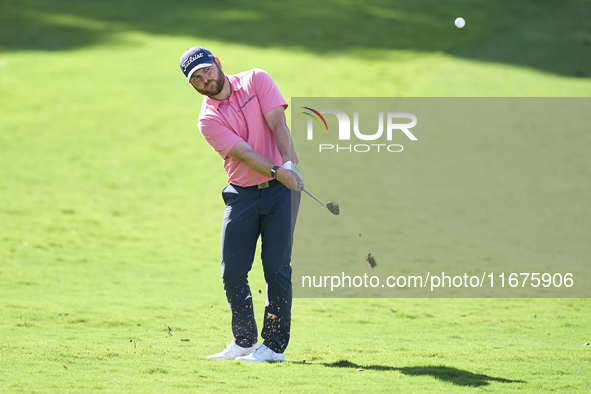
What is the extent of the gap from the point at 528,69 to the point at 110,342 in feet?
57.3

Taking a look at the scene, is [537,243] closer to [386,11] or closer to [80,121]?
[80,121]

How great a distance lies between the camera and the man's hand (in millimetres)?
5094

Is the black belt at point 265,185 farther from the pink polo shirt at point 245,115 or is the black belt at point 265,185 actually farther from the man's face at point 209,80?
the man's face at point 209,80

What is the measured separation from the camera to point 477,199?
45.0ft

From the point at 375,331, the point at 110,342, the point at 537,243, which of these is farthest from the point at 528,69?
the point at 110,342

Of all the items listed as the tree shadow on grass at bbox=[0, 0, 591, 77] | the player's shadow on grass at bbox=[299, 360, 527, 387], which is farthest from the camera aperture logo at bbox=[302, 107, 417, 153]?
the player's shadow on grass at bbox=[299, 360, 527, 387]

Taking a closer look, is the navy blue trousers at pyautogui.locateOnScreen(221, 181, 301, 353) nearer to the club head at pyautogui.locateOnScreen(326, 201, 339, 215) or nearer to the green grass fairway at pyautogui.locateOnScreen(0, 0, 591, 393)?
the club head at pyautogui.locateOnScreen(326, 201, 339, 215)

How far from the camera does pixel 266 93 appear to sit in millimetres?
5395

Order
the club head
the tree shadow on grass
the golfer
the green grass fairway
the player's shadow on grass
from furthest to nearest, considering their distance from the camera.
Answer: the tree shadow on grass → the club head → the green grass fairway → the golfer → the player's shadow on grass

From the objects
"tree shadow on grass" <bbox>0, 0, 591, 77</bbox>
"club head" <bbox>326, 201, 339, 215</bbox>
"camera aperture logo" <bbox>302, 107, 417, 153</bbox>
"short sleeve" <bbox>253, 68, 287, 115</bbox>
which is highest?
"tree shadow on grass" <bbox>0, 0, 591, 77</bbox>

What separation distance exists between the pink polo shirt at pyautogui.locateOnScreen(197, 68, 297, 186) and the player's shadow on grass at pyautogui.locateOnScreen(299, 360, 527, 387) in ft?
4.99

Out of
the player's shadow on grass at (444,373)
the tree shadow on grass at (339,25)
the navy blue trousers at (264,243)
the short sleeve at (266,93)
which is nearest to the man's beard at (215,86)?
the short sleeve at (266,93)

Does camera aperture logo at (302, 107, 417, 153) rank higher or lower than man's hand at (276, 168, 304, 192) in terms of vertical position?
higher

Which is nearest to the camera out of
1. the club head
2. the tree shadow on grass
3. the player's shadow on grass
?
the player's shadow on grass
